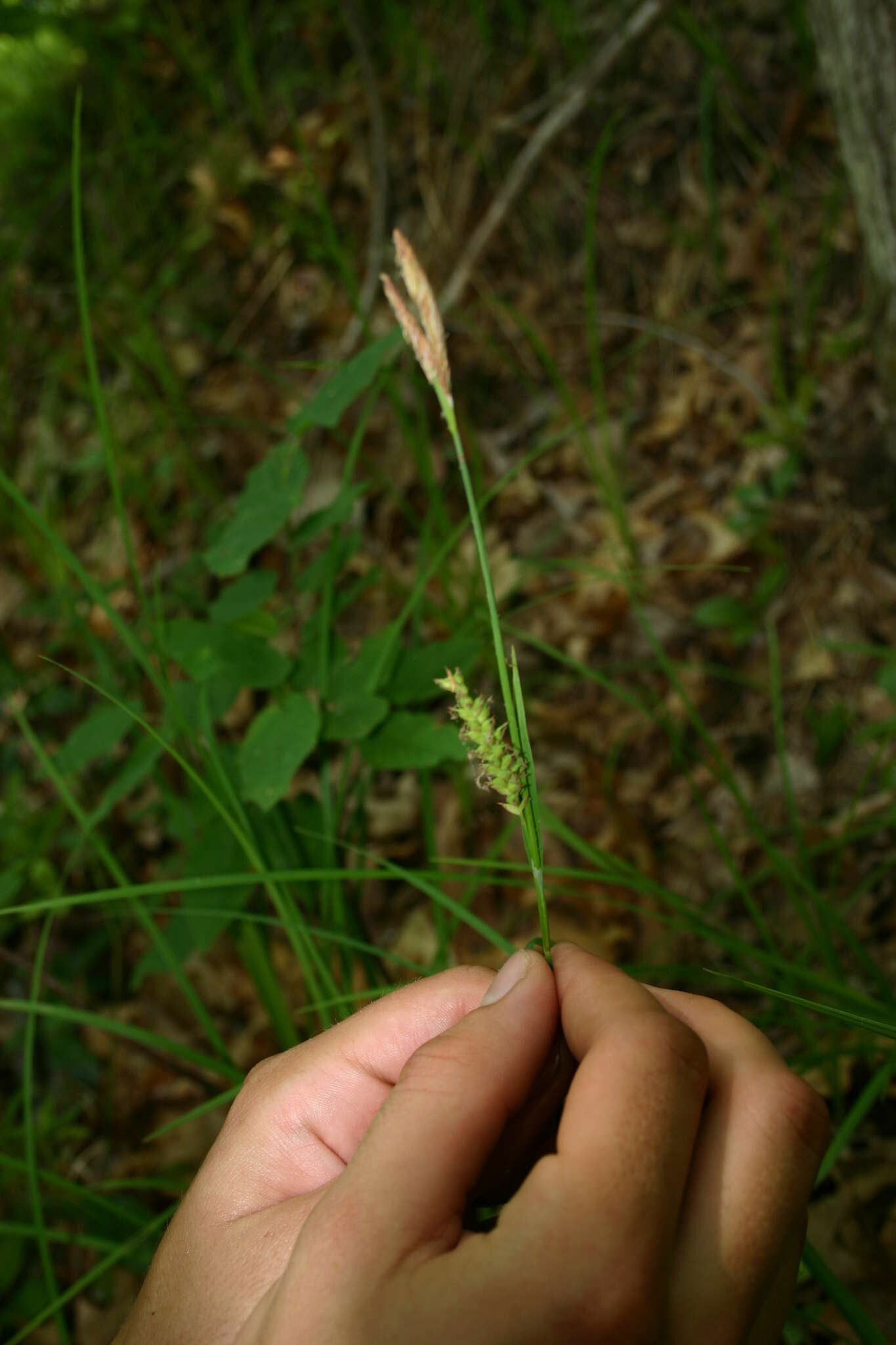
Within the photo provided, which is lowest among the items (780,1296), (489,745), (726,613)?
(726,613)

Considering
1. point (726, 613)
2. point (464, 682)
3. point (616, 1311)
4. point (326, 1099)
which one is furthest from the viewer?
point (726, 613)

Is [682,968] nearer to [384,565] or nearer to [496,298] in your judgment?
[384,565]

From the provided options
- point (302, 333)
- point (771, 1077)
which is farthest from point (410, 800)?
point (302, 333)

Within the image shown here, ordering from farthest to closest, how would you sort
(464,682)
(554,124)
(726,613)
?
(554,124) < (726,613) < (464,682)

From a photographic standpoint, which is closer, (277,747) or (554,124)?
(277,747)

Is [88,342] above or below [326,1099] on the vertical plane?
above

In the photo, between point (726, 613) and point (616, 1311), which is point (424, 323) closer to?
point (616, 1311)

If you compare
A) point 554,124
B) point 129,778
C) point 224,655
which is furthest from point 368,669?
point 554,124

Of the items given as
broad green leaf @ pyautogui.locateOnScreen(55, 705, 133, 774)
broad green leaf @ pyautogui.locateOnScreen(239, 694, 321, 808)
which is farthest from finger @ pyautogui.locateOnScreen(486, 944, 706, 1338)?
broad green leaf @ pyautogui.locateOnScreen(55, 705, 133, 774)
